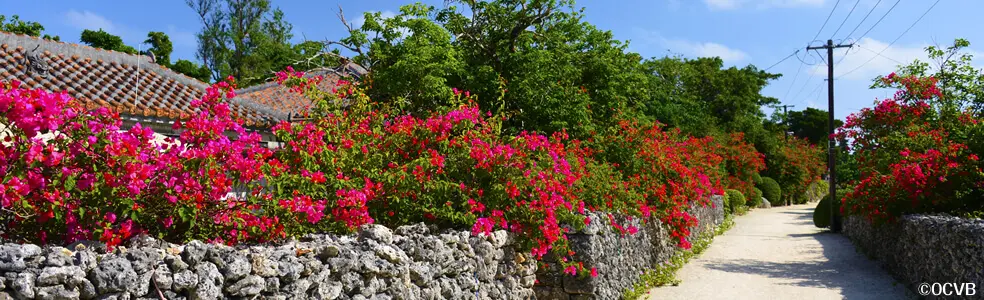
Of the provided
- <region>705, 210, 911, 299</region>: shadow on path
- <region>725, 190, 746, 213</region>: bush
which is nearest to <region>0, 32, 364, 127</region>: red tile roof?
<region>705, 210, 911, 299</region>: shadow on path

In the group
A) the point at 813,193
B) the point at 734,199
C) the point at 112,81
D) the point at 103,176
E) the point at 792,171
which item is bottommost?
the point at 103,176

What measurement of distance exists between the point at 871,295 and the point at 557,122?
5525mm

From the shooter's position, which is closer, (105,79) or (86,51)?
(105,79)

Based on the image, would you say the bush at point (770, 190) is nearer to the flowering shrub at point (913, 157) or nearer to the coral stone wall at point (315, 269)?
the flowering shrub at point (913, 157)

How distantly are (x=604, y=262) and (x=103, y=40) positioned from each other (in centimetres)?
2777

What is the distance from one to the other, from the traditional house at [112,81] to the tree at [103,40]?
19.0m

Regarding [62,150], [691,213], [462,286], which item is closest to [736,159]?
[691,213]

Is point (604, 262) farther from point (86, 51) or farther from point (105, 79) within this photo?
point (86, 51)

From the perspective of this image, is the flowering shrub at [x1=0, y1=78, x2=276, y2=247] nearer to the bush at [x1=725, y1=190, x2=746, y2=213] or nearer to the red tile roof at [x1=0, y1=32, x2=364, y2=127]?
the red tile roof at [x1=0, y1=32, x2=364, y2=127]

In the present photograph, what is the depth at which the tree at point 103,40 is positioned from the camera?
→ 29031 mm

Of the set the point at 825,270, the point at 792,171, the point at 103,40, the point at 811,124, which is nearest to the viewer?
the point at 825,270

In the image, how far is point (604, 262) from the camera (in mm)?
7922

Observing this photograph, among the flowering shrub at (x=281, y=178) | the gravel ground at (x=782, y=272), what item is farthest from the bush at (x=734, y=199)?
the flowering shrub at (x=281, y=178)

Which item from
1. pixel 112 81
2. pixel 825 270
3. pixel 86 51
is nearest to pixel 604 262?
pixel 825 270
